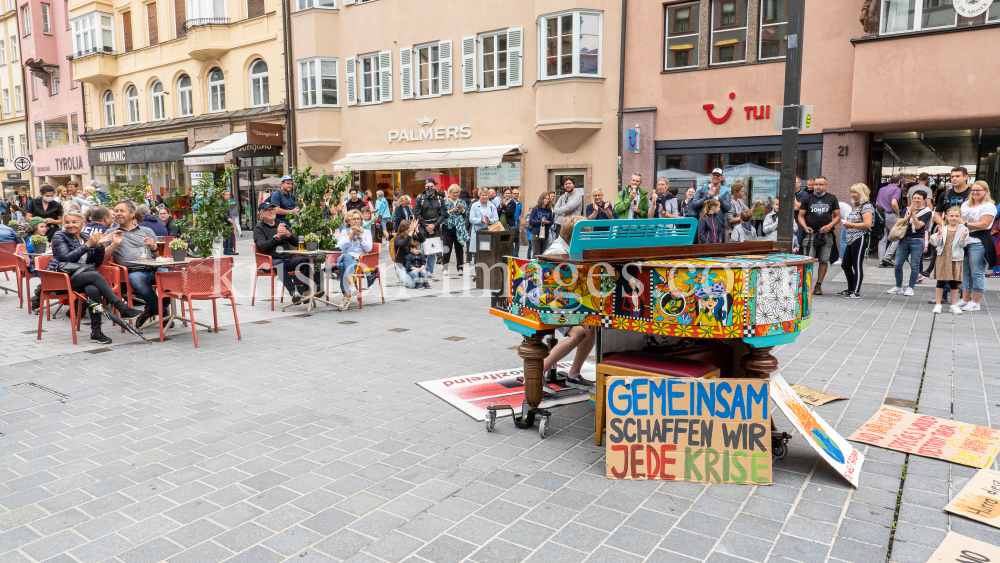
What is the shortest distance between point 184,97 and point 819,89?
24.0 meters

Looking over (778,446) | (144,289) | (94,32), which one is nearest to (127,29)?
(94,32)

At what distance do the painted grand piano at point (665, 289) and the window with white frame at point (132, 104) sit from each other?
31352 mm

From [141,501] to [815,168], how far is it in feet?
48.9

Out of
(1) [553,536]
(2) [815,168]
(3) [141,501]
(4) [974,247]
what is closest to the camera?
(1) [553,536]

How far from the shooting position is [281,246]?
958cm

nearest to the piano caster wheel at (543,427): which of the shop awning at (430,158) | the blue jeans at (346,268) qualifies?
the blue jeans at (346,268)

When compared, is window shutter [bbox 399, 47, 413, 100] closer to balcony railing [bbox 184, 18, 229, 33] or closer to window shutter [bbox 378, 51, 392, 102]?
window shutter [bbox 378, 51, 392, 102]

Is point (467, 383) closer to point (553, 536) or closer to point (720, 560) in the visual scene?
point (553, 536)

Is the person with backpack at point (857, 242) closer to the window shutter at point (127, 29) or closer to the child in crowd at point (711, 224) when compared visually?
the child in crowd at point (711, 224)

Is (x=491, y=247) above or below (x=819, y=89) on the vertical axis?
below

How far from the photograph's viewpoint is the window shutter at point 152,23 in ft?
92.5

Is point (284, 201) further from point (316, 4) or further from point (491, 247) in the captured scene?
point (316, 4)

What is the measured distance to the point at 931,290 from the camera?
10711 mm

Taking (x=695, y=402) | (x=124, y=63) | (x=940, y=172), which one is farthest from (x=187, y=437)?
(x=124, y=63)
